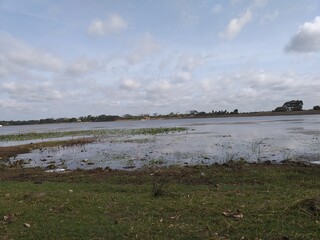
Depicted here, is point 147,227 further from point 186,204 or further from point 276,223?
point 276,223

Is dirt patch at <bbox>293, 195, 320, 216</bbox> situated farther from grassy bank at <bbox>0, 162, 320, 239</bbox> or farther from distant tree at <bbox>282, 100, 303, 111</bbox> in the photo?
distant tree at <bbox>282, 100, 303, 111</bbox>

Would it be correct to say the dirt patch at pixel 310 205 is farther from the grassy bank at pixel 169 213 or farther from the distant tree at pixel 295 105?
the distant tree at pixel 295 105

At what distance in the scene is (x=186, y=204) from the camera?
9602 mm

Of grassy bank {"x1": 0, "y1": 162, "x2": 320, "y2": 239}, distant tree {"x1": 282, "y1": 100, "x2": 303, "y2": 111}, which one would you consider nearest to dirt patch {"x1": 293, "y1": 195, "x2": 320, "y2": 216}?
grassy bank {"x1": 0, "y1": 162, "x2": 320, "y2": 239}

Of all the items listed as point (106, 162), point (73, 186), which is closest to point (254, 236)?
point (73, 186)

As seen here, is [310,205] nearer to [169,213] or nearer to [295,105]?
[169,213]

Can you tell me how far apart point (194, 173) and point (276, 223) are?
31.8 feet

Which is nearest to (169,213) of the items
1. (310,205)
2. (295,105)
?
(310,205)

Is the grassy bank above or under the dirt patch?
under

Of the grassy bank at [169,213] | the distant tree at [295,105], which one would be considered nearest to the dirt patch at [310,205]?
the grassy bank at [169,213]

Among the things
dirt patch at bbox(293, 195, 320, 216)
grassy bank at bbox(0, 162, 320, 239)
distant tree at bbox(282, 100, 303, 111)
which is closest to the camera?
grassy bank at bbox(0, 162, 320, 239)

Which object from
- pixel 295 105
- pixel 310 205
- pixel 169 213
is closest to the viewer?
pixel 310 205

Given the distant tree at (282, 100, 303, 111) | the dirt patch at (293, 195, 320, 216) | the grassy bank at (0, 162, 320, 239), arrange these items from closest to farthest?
the grassy bank at (0, 162, 320, 239), the dirt patch at (293, 195, 320, 216), the distant tree at (282, 100, 303, 111)

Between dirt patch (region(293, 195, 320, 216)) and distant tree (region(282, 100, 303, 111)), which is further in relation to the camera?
distant tree (region(282, 100, 303, 111))
